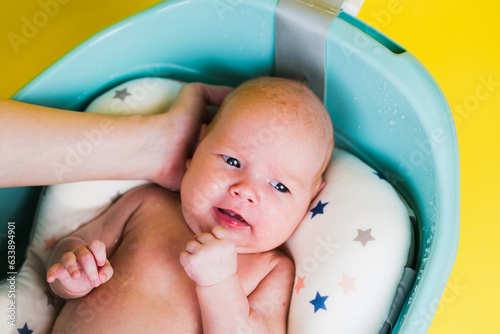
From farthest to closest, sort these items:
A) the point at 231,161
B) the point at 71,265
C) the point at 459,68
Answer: the point at 459,68 < the point at 231,161 < the point at 71,265

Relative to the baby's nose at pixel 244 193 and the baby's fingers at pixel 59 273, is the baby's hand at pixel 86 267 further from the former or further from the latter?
the baby's nose at pixel 244 193

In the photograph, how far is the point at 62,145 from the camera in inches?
36.0

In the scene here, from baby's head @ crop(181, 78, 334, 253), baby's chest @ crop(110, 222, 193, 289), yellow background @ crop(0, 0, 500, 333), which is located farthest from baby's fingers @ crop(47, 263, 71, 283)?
yellow background @ crop(0, 0, 500, 333)

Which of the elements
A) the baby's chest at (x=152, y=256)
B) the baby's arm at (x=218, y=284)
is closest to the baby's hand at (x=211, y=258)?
the baby's arm at (x=218, y=284)

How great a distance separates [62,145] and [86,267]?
0.26 meters

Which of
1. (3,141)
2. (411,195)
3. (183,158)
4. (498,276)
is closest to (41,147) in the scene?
(3,141)

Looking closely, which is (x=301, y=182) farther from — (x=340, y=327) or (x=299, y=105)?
(x=340, y=327)

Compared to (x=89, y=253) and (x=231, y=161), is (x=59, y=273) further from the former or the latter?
(x=231, y=161)

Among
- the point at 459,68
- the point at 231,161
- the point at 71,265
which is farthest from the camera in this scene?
the point at 459,68

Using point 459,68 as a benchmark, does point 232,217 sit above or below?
below

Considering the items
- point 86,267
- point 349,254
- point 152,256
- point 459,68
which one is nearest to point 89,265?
point 86,267

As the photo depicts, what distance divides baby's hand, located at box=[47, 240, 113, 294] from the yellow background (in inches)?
32.9

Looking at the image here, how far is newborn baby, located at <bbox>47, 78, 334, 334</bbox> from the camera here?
2.69 ft

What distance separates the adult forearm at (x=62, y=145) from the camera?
0.86 metres
